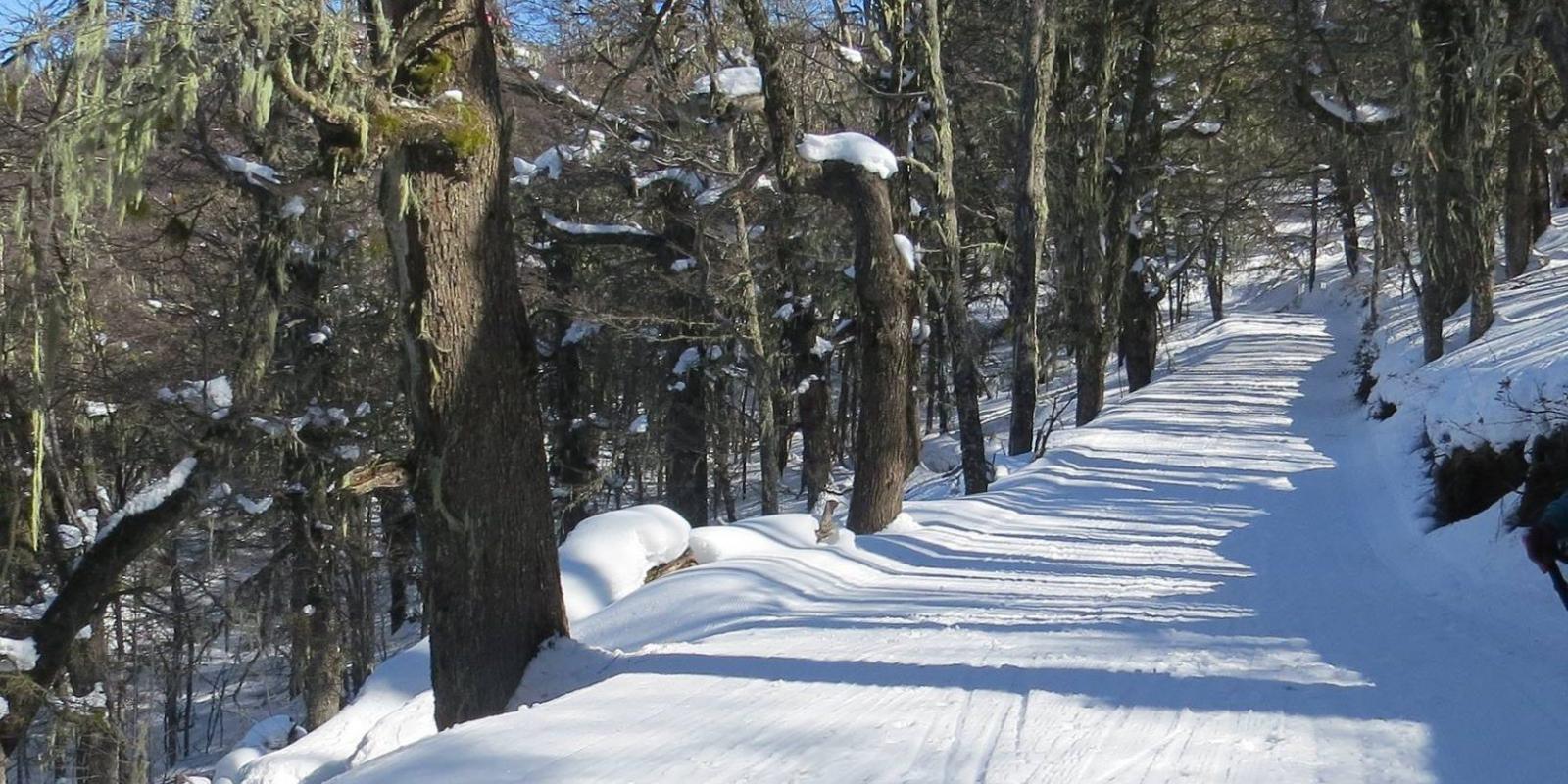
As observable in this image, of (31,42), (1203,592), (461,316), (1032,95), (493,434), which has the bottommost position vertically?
(1203,592)

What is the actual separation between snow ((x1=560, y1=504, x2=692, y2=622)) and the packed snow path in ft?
3.61

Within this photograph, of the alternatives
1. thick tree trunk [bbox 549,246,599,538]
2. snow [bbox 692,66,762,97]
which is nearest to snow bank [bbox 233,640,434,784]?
snow [bbox 692,66,762,97]

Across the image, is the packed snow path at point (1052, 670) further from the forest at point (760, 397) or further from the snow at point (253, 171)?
the snow at point (253, 171)

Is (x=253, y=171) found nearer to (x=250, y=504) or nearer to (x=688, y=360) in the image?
(x=250, y=504)

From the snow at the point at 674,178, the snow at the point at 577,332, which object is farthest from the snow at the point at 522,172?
the snow at the point at 577,332

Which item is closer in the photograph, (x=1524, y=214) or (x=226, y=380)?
(x=226, y=380)

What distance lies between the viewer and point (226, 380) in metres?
11.8

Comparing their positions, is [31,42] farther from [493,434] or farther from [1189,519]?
[1189,519]

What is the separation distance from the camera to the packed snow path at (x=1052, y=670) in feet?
14.7

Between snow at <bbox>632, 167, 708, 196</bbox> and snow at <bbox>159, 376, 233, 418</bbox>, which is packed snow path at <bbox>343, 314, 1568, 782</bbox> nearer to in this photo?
snow at <bbox>159, 376, 233, 418</bbox>

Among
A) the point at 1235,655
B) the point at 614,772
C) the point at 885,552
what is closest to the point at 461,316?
the point at 614,772

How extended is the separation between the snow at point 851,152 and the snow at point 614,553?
131 inches

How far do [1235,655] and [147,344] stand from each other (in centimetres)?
1243

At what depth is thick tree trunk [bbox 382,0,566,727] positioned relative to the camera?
19.5 feet
